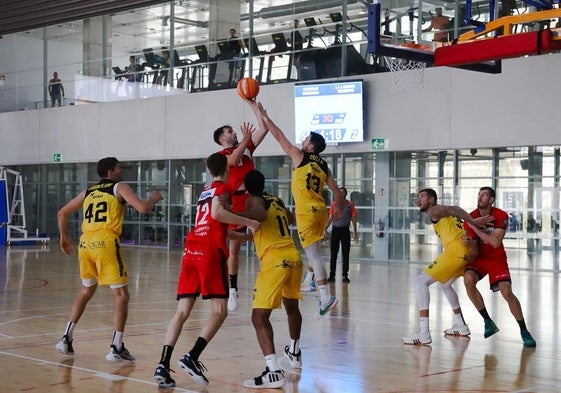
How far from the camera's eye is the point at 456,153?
72.3 feet

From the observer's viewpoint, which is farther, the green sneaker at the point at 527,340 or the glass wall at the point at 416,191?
the glass wall at the point at 416,191

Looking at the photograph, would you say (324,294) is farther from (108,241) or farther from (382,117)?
(382,117)

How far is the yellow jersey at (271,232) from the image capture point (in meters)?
7.46

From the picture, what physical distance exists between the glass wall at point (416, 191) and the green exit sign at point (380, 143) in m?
0.68

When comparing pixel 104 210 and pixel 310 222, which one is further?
pixel 310 222

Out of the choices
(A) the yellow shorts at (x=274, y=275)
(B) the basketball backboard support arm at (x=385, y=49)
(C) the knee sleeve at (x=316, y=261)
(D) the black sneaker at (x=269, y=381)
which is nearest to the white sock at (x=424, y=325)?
(C) the knee sleeve at (x=316, y=261)

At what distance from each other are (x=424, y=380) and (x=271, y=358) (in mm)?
1373

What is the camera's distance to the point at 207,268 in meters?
7.25

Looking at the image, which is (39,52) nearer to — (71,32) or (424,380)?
(71,32)

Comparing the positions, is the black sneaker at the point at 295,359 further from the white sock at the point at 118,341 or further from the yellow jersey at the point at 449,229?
the yellow jersey at the point at 449,229

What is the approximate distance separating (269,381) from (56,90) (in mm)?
27058

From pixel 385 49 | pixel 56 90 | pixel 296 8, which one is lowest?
pixel 385 49

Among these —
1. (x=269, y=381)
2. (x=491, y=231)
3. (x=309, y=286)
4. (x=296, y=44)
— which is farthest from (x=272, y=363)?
(x=296, y=44)

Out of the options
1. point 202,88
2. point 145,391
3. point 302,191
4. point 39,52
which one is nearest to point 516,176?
point 202,88
